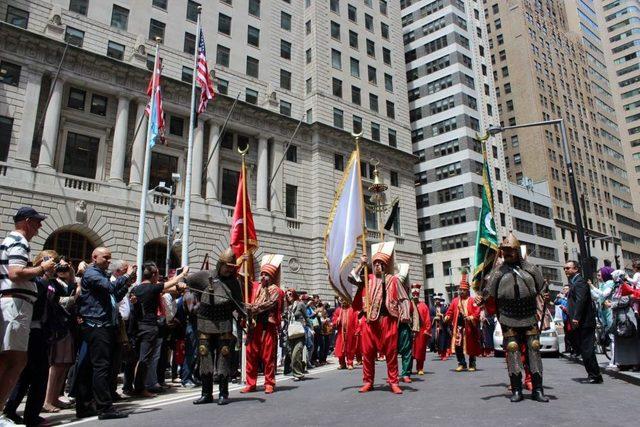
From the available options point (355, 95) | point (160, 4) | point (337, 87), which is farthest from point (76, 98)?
point (355, 95)

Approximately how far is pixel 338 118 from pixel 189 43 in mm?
12708

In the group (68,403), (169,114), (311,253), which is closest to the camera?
(68,403)

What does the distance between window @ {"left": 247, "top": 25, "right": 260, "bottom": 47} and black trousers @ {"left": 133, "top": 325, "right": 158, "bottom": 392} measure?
3194 cm

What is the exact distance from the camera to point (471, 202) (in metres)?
52.7

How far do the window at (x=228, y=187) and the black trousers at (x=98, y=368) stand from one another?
1042 inches

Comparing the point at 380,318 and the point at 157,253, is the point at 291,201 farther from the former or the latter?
the point at 380,318

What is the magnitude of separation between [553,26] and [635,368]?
90656 mm

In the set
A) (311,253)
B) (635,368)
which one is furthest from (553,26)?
(635,368)

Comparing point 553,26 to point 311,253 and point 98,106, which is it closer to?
point 311,253

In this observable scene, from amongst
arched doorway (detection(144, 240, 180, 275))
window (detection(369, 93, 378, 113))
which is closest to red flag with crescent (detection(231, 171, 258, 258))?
arched doorway (detection(144, 240, 180, 275))

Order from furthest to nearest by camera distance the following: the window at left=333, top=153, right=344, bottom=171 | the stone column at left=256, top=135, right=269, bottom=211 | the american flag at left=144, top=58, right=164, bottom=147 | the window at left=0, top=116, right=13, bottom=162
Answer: the window at left=333, top=153, right=344, bottom=171, the stone column at left=256, top=135, right=269, bottom=211, the window at left=0, top=116, right=13, bottom=162, the american flag at left=144, top=58, right=164, bottom=147

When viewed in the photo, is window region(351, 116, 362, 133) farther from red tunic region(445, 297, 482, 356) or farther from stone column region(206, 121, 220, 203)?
red tunic region(445, 297, 482, 356)

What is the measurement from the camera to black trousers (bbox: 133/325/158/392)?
29.3 ft

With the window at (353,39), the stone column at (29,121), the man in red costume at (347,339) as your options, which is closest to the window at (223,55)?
the stone column at (29,121)
